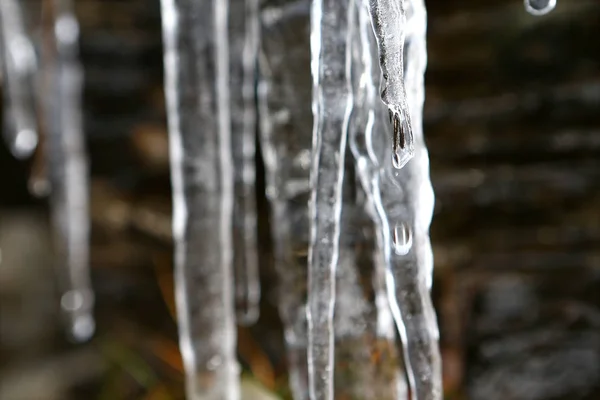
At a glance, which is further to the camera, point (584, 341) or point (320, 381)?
point (584, 341)

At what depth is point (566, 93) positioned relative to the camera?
1767mm

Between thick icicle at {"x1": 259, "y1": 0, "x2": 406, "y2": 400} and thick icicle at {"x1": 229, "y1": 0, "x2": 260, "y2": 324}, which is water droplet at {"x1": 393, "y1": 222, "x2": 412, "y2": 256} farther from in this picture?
thick icicle at {"x1": 229, "y1": 0, "x2": 260, "y2": 324}

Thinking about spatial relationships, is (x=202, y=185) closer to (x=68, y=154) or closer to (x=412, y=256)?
(x=412, y=256)

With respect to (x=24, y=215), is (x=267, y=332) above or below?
below

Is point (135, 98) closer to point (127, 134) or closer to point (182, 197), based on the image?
point (127, 134)

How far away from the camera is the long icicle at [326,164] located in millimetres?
836

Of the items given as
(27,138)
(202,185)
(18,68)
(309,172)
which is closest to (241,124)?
(202,185)

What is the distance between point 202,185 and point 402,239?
476 mm

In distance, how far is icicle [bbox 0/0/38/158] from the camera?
5.67ft

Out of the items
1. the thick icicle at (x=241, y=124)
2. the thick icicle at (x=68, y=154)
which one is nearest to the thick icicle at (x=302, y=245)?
the thick icicle at (x=241, y=124)

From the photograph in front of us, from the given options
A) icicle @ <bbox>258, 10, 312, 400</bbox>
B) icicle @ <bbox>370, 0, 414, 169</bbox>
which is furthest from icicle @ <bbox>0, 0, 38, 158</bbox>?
icicle @ <bbox>370, 0, 414, 169</bbox>

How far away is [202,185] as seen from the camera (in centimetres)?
114

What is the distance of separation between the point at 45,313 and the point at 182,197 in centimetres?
192

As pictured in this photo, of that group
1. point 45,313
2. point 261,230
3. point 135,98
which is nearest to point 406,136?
point 261,230
